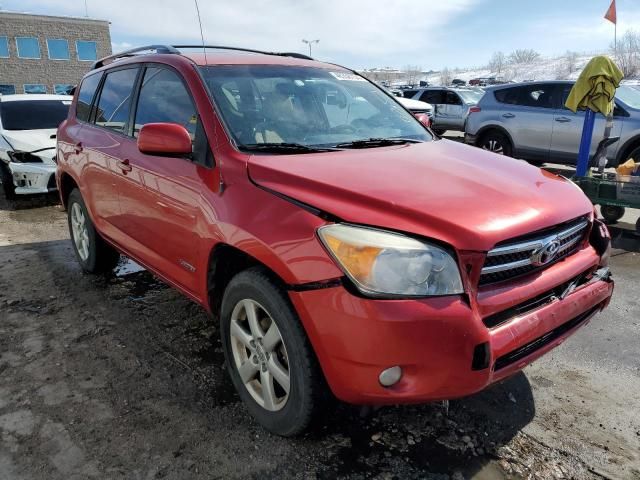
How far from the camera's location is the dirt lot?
223 cm

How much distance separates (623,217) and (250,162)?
5968mm

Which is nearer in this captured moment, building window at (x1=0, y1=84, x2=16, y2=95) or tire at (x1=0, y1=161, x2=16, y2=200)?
tire at (x1=0, y1=161, x2=16, y2=200)

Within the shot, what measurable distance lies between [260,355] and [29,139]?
683cm

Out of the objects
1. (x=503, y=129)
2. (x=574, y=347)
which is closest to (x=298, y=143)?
(x=574, y=347)

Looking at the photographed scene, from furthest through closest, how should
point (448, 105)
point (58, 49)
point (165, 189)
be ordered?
point (58, 49)
point (448, 105)
point (165, 189)

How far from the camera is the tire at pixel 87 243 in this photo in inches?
169

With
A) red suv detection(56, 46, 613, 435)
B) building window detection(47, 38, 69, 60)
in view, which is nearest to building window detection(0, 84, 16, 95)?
building window detection(47, 38, 69, 60)

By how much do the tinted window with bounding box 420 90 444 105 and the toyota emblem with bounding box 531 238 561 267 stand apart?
50.4 ft

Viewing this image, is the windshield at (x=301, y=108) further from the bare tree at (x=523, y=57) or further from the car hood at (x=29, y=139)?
the bare tree at (x=523, y=57)

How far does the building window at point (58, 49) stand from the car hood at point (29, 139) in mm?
41813

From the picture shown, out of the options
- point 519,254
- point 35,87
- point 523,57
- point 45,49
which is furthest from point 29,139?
point 523,57

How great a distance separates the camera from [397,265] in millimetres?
1879

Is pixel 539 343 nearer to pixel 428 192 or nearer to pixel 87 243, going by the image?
pixel 428 192

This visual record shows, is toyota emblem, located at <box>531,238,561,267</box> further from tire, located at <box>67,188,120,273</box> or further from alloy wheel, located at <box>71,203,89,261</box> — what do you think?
alloy wheel, located at <box>71,203,89,261</box>
